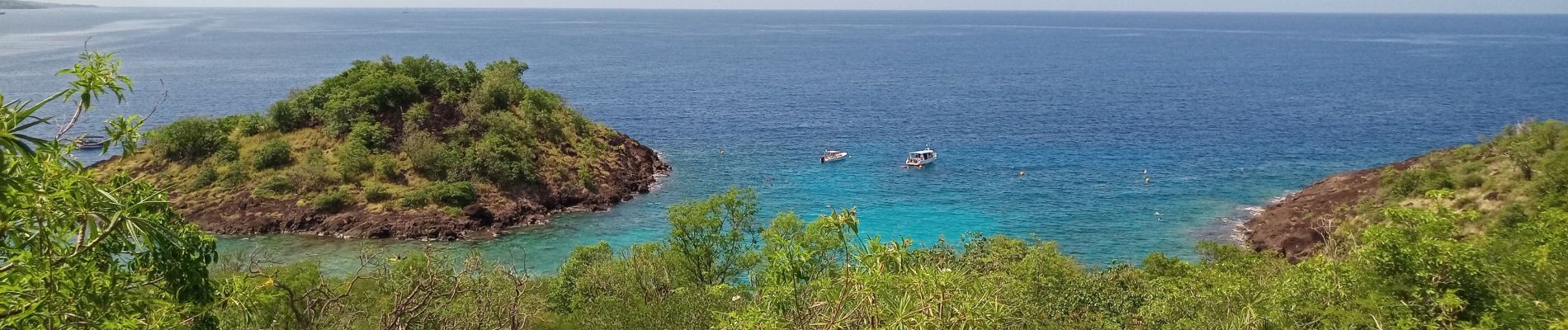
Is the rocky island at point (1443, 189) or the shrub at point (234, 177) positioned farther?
the shrub at point (234, 177)

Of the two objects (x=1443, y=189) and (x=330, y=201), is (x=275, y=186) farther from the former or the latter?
(x=1443, y=189)

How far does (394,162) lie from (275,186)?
21.3 ft

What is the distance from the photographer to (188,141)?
54.4 metres

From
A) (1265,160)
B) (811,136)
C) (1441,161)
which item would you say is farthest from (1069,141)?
(1441,161)

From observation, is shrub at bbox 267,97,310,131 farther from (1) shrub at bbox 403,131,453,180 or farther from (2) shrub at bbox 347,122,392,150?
(1) shrub at bbox 403,131,453,180

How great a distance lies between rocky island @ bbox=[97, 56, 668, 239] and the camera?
49.5 m

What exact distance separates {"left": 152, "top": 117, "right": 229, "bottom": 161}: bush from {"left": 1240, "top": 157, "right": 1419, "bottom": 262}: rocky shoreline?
60934 mm

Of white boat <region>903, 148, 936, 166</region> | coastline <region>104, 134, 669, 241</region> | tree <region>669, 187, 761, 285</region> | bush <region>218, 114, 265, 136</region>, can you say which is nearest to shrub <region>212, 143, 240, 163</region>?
bush <region>218, 114, 265, 136</region>

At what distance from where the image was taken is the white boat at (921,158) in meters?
65.8

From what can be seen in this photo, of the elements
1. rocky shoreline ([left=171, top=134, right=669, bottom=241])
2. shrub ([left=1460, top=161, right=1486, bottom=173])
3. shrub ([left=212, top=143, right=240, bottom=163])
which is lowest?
rocky shoreline ([left=171, top=134, right=669, bottom=241])

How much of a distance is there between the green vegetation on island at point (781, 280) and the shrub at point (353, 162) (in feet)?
46.8

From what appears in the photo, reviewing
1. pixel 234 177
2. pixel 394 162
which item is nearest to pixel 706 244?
pixel 394 162

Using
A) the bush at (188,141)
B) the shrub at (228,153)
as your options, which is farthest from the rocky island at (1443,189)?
the bush at (188,141)

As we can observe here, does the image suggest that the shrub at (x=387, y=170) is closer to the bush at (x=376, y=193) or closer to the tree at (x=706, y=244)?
the bush at (x=376, y=193)
